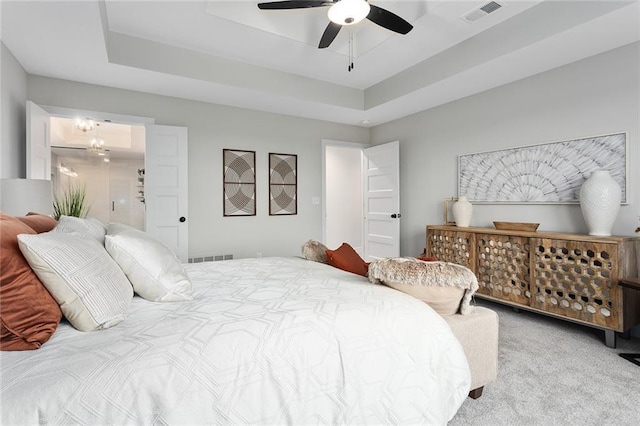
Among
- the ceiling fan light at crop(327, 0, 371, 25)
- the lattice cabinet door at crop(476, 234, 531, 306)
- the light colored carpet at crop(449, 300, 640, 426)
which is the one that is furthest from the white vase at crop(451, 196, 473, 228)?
the ceiling fan light at crop(327, 0, 371, 25)

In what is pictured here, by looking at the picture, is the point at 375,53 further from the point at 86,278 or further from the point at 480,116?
the point at 86,278

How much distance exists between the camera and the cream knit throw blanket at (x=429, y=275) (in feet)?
5.16

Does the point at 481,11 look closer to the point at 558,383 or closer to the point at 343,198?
the point at 558,383

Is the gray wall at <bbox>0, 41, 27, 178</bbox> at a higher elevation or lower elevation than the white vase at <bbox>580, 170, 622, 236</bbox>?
higher

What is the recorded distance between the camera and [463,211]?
12.6 ft

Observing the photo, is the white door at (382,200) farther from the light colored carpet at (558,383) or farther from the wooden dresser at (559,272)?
the light colored carpet at (558,383)

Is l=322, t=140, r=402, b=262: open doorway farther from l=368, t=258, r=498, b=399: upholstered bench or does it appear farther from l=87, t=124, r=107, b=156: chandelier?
l=87, t=124, r=107, b=156: chandelier

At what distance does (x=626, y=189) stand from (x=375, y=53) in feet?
8.77

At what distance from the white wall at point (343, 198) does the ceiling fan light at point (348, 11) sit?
4.32 m

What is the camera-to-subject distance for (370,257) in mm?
5465

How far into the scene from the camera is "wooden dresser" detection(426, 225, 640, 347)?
2.51 m

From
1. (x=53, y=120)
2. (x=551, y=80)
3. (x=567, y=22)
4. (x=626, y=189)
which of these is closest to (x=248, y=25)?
(x=567, y=22)

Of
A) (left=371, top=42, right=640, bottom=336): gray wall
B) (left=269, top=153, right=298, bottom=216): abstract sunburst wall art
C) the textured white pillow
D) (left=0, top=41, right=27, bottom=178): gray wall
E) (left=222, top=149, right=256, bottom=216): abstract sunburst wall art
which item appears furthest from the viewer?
(left=269, top=153, right=298, bottom=216): abstract sunburst wall art

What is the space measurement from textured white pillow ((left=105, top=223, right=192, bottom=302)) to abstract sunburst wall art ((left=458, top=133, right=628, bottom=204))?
3495mm
